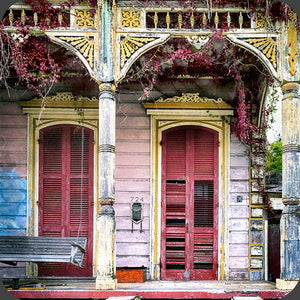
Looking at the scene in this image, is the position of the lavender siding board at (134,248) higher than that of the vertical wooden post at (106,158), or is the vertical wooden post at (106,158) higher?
the vertical wooden post at (106,158)

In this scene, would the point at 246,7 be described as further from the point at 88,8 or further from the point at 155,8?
the point at 88,8

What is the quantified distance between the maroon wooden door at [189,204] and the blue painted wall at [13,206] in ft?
8.13

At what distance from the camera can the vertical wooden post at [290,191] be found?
25.8 ft

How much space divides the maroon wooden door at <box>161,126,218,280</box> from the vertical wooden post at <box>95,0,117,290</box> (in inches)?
86.0

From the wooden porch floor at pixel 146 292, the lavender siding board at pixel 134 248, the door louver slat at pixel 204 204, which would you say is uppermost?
the door louver slat at pixel 204 204

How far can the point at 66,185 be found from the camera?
9.95 meters

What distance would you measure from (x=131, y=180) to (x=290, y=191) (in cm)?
310

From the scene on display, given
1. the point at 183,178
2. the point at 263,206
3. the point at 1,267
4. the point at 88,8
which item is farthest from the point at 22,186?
the point at 263,206

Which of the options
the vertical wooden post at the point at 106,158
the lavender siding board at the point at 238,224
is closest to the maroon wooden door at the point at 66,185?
the vertical wooden post at the point at 106,158

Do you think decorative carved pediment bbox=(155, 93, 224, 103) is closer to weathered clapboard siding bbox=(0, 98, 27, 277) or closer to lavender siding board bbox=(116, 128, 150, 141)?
lavender siding board bbox=(116, 128, 150, 141)

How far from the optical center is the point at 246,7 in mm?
8250

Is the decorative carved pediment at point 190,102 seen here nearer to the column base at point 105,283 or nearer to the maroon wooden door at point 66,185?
the maroon wooden door at point 66,185

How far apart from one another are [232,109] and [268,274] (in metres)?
3.02

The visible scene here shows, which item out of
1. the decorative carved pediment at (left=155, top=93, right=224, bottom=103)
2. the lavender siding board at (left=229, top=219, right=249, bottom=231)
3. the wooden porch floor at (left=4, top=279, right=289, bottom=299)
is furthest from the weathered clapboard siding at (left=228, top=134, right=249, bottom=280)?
the wooden porch floor at (left=4, top=279, right=289, bottom=299)
